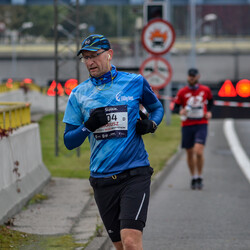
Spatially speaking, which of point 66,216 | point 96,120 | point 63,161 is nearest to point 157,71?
point 63,161

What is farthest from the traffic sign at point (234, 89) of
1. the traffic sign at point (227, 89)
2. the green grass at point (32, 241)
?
the green grass at point (32, 241)

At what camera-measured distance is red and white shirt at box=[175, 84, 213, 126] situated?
1218cm

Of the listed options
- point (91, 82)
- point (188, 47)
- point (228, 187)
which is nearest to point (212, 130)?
point (228, 187)

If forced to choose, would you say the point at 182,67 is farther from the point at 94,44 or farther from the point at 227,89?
the point at 94,44

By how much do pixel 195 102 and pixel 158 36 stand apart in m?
3.83

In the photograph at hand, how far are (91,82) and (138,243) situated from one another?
118 centimetres

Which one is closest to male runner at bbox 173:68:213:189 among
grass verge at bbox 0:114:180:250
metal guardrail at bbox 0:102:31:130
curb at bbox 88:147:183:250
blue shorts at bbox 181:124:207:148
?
blue shorts at bbox 181:124:207:148

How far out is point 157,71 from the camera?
16859 millimetres

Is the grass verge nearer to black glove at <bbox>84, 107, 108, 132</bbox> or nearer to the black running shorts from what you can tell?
the black running shorts

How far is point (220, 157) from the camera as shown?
18391mm

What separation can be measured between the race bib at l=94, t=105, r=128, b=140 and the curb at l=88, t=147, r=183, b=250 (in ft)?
6.90

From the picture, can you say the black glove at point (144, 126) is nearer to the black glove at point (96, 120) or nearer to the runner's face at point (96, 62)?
the black glove at point (96, 120)

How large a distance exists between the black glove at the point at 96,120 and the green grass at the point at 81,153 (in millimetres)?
8346

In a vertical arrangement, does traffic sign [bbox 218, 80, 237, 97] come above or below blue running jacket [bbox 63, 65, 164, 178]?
below
